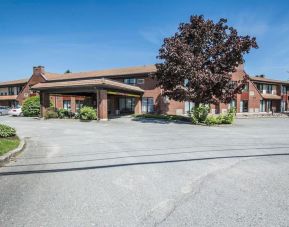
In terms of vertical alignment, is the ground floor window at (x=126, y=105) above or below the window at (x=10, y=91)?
below

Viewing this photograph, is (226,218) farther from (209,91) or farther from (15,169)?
(209,91)

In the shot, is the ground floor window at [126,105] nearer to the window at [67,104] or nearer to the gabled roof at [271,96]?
the window at [67,104]

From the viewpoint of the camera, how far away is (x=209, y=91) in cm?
2314

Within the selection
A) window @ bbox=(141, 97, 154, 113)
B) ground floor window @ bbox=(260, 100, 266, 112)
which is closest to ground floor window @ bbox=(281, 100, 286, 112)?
ground floor window @ bbox=(260, 100, 266, 112)

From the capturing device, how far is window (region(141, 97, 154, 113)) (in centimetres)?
3500

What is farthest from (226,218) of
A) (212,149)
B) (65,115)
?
(65,115)

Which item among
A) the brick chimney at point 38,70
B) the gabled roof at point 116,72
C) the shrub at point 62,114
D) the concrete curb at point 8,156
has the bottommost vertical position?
the concrete curb at point 8,156

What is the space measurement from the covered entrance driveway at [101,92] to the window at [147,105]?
35.0 inches

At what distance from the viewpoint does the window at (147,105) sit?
35.0 meters

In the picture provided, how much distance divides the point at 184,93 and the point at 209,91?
2.14 metres

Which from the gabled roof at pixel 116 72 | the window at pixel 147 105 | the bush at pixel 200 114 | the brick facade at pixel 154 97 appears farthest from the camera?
the gabled roof at pixel 116 72

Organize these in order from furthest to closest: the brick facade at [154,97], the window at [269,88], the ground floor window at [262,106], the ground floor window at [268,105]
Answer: the window at [269,88] < the ground floor window at [268,105] < the ground floor window at [262,106] < the brick facade at [154,97]

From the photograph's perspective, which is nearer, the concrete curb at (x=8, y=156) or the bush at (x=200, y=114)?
the concrete curb at (x=8, y=156)

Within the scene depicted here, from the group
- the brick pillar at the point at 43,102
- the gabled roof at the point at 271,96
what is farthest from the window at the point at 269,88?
the brick pillar at the point at 43,102
